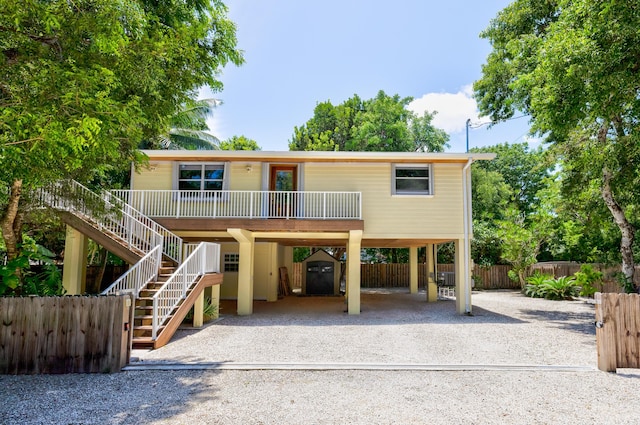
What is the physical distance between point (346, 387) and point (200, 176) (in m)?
9.85

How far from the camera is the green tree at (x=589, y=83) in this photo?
827 cm

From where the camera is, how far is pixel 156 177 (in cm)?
1350

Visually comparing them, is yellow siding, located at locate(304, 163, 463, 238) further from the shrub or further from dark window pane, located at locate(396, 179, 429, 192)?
the shrub

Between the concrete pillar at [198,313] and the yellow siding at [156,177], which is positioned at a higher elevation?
the yellow siding at [156,177]

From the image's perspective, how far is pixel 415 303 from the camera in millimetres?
15789

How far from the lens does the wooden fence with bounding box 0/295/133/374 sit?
591 cm

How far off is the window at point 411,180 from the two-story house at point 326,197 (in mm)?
32

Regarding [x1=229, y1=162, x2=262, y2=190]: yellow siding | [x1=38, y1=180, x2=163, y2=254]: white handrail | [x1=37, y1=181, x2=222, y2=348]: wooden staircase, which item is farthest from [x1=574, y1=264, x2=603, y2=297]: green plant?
[x1=38, y1=180, x2=163, y2=254]: white handrail

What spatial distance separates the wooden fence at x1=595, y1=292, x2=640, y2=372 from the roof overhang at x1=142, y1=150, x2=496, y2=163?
22.1ft

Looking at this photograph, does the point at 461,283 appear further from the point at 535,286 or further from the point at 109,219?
the point at 109,219

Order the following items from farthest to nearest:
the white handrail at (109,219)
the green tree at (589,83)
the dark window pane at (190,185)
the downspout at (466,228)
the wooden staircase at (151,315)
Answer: the dark window pane at (190,185) → the downspout at (466,228) → the white handrail at (109,219) → the green tree at (589,83) → the wooden staircase at (151,315)

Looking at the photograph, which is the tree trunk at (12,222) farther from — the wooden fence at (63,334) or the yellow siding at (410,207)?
the yellow siding at (410,207)

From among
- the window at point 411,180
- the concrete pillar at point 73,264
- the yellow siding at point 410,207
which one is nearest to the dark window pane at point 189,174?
the concrete pillar at point 73,264

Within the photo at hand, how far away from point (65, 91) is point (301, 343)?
19.7 ft
